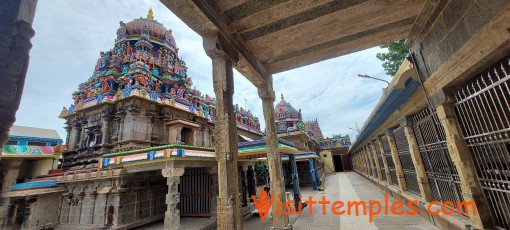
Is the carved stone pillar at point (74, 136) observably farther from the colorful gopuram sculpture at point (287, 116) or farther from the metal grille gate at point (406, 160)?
the colorful gopuram sculpture at point (287, 116)

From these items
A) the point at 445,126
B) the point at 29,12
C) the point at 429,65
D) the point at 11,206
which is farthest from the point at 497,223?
the point at 11,206

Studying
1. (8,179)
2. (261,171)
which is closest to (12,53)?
(261,171)

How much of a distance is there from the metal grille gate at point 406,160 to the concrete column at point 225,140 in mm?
6105

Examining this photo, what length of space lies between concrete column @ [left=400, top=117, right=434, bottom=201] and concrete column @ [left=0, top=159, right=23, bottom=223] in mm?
18233

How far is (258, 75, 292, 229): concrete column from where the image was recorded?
16.5 ft

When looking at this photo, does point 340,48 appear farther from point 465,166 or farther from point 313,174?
point 313,174

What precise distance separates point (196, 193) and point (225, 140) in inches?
349

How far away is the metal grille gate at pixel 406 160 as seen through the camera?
6.61m

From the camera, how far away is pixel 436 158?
4.90 m

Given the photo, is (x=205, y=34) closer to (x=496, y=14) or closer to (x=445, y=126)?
(x=496, y=14)

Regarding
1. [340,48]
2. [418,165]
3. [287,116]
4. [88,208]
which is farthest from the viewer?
[287,116]

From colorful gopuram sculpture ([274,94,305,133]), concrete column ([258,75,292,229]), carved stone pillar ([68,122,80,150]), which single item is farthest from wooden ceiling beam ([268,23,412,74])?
colorful gopuram sculpture ([274,94,305,133])

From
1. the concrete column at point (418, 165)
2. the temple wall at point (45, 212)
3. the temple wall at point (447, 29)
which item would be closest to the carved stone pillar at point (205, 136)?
the temple wall at point (45, 212)

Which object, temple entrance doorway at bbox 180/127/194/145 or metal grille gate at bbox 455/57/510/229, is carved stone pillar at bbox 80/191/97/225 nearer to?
temple entrance doorway at bbox 180/127/194/145
